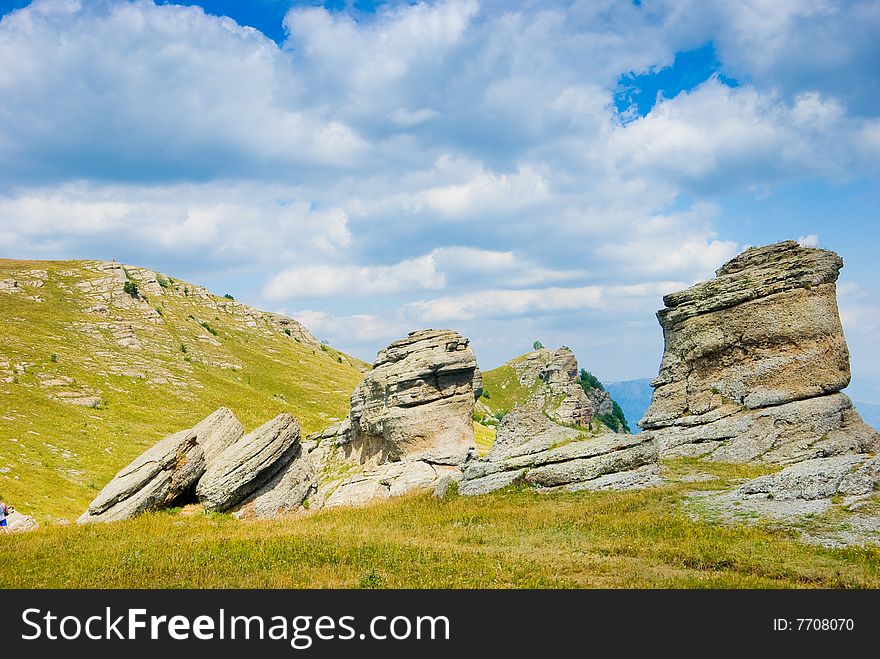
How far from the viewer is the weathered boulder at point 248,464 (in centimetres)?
3522

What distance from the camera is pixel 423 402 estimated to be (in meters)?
55.9

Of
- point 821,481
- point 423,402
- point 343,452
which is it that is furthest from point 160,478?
point 821,481

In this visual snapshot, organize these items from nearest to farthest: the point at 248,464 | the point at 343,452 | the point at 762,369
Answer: the point at 762,369, the point at 248,464, the point at 343,452

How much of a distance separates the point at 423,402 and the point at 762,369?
29.3m

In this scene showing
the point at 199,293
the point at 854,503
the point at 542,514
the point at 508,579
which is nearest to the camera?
the point at 508,579

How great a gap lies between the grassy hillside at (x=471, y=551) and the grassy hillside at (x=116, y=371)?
33.5m

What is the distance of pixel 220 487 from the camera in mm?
35250

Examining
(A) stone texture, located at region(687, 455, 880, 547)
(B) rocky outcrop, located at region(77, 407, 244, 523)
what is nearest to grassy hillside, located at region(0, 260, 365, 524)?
(B) rocky outcrop, located at region(77, 407, 244, 523)

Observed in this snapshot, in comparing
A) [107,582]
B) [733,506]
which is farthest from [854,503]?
[107,582]

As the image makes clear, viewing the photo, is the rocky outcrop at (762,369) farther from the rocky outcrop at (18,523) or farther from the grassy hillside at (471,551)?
the rocky outcrop at (18,523)

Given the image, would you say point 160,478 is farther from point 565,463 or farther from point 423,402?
point 423,402

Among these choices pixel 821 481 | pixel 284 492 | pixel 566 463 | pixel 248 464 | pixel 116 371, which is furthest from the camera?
pixel 116 371

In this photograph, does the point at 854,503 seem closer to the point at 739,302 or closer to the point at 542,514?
the point at 542,514
